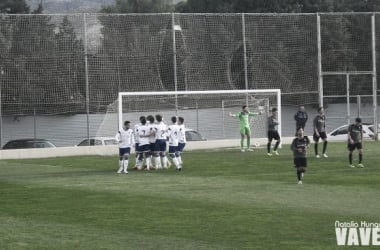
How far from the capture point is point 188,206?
786 inches

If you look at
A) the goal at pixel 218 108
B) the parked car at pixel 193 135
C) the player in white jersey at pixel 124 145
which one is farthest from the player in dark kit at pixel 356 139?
the parked car at pixel 193 135

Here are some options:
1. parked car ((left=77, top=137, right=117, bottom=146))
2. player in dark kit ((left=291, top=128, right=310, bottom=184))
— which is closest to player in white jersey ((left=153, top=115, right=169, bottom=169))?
player in dark kit ((left=291, top=128, right=310, bottom=184))

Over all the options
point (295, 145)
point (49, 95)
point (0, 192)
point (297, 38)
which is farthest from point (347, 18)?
point (0, 192)

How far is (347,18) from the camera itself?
5022 cm

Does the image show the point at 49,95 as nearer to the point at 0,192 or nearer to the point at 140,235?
the point at 0,192

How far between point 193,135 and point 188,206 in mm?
25014

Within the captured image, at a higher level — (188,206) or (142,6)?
(142,6)

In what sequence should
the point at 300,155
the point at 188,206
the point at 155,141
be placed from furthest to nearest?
the point at 155,141, the point at 300,155, the point at 188,206

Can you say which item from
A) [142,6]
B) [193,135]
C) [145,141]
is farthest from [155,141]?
[142,6]

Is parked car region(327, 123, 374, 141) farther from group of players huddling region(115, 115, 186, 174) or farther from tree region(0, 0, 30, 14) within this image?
tree region(0, 0, 30, 14)

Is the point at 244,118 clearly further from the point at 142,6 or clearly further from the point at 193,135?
the point at 142,6

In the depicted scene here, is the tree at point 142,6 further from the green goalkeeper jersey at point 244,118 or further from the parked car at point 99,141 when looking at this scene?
the green goalkeeper jersey at point 244,118

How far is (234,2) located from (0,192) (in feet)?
171

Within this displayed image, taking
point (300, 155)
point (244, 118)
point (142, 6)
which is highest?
point (142, 6)
